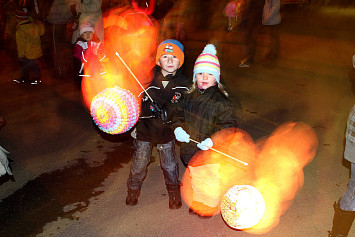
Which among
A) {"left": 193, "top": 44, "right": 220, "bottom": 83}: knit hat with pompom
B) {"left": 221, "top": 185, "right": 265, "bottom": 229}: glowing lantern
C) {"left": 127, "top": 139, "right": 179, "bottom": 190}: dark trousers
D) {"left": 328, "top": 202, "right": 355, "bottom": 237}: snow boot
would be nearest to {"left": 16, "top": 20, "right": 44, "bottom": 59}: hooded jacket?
{"left": 127, "top": 139, "right": 179, "bottom": 190}: dark trousers

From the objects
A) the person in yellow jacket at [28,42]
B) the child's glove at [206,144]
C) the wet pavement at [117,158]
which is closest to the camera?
the child's glove at [206,144]

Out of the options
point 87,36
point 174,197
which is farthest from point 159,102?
point 87,36

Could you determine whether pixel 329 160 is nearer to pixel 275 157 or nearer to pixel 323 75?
pixel 275 157

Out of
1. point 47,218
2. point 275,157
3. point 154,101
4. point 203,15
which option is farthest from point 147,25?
point 203,15

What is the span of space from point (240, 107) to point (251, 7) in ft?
11.9

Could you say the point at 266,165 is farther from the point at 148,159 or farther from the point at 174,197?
the point at 148,159

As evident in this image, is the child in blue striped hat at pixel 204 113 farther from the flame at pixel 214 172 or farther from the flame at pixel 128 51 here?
the flame at pixel 128 51

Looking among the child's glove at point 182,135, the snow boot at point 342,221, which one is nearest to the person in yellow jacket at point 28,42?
the child's glove at point 182,135

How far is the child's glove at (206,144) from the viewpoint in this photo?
9.13ft

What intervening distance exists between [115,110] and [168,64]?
77 centimetres

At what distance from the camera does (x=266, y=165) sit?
423 cm

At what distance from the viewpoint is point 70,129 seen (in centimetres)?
544

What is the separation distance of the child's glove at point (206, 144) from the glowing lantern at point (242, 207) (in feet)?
1.33

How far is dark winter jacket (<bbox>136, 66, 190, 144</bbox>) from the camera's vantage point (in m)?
3.03
